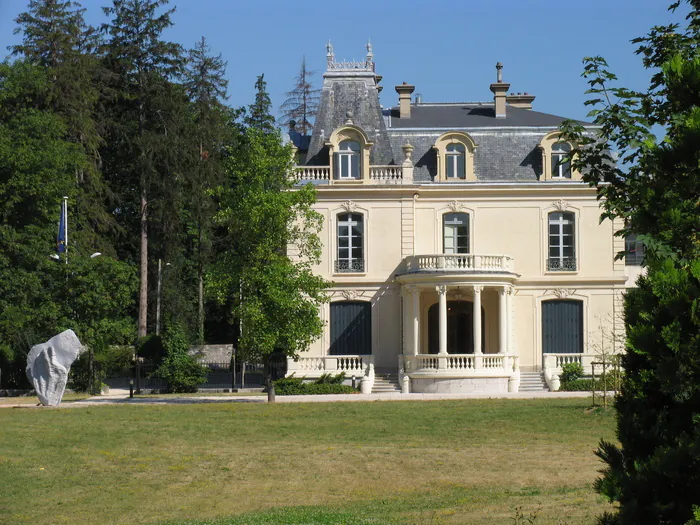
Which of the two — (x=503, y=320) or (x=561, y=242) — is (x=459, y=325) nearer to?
(x=503, y=320)

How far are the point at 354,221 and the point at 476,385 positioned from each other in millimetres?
7813

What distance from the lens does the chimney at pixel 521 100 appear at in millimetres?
46031

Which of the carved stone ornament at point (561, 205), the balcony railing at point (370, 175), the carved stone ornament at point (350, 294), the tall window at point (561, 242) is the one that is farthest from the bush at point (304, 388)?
the carved stone ornament at point (561, 205)

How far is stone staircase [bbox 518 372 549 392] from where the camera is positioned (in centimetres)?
3606

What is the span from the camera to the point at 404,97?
4319 centimetres

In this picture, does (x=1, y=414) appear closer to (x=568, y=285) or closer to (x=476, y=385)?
(x=476, y=385)

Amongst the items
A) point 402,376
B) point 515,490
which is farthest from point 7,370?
point 515,490

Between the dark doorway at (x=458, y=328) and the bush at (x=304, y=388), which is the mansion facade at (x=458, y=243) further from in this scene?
the bush at (x=304, y=388)

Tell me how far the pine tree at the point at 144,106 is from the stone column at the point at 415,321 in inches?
583

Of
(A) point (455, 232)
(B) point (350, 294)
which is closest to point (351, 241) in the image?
(B) point (350, 294)

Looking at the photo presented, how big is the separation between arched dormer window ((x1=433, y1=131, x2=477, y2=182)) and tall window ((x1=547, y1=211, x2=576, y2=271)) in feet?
11.6

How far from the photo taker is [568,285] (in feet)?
128

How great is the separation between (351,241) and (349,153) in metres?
3.28

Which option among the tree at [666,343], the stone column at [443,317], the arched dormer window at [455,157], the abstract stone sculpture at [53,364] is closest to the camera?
the tree at [666,343]
